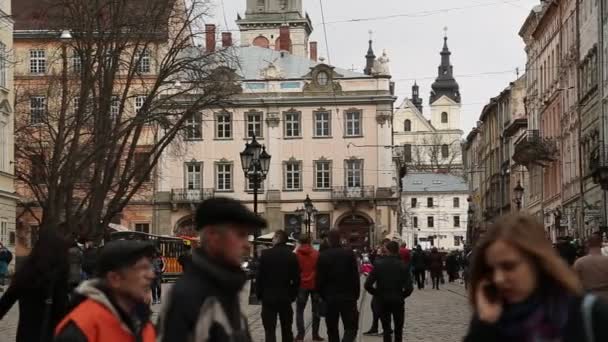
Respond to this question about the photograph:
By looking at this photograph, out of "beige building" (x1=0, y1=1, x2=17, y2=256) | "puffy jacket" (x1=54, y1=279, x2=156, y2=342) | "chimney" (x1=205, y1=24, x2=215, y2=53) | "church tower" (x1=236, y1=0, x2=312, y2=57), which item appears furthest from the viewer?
"church tower" (x1=236, y1=0, x2=312, y2=57)

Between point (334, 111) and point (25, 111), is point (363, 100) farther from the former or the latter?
point (25, 111)

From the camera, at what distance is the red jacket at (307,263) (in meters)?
19.5

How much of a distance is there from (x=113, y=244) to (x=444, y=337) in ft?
51.5

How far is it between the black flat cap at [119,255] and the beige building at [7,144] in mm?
42563

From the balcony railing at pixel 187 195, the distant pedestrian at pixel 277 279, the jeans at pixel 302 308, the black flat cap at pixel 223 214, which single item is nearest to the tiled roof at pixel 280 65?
the balcony railing at pixel 187 195

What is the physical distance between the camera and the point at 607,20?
4725cm

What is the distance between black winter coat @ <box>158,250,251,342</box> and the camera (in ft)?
17.3

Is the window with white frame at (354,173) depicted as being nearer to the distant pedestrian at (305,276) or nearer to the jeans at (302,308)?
the jeans at (302,308)

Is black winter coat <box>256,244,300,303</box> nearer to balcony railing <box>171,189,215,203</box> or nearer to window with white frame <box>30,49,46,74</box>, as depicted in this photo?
window with white frame <box>30,49,46,74</box>

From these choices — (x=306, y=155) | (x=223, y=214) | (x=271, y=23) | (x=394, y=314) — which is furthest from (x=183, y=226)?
(x=223, y=214)

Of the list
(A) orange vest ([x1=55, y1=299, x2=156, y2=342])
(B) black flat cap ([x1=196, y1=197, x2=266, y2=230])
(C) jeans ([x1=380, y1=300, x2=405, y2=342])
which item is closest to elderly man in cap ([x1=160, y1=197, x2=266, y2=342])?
(B) black flat cap ([x1=196, y1=197, x2=266, y2=230])

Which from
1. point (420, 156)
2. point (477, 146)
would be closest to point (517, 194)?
point (477, 146)

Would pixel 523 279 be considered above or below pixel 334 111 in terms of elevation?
below

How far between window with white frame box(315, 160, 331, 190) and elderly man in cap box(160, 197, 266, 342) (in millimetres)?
79934
